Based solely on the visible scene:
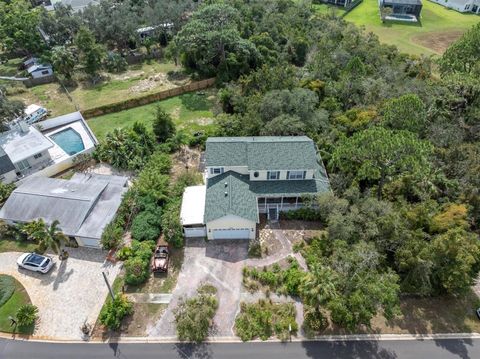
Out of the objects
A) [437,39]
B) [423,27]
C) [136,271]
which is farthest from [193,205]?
[423,27]

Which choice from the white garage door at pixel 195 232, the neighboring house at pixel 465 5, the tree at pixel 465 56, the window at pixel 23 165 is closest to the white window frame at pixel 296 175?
the white garage door at pixel 195 232

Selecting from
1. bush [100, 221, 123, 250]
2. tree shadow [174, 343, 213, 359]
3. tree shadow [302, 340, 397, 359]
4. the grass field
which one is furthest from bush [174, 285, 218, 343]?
the grass field

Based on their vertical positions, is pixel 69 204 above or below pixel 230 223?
above

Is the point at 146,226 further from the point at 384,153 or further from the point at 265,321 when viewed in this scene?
the point at 384,153

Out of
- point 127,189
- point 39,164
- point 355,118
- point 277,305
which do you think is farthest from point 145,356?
point 355,118

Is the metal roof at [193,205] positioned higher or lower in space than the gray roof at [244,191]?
lower

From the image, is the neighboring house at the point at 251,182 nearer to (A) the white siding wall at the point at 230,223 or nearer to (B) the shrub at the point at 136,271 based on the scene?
(A) the white siding wall at the point at 230,223

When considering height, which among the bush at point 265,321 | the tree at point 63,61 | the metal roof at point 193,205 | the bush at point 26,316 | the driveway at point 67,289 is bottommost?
the bush at point 265,321

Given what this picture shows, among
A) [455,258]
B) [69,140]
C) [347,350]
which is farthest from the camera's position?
[69,140]
